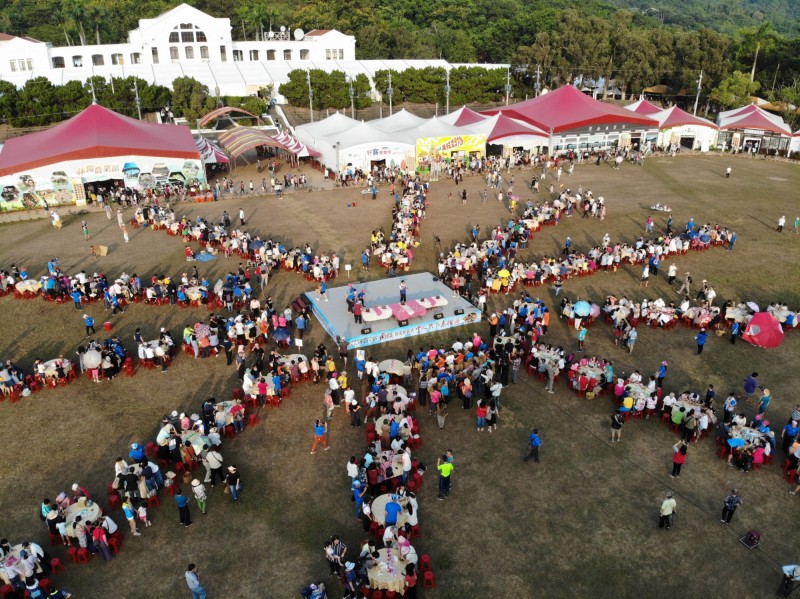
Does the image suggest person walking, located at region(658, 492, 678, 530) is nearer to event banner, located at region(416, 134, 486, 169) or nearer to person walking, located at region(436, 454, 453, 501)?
person walking, located at region(436, 454, 453, 501)

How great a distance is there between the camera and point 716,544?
435 inches

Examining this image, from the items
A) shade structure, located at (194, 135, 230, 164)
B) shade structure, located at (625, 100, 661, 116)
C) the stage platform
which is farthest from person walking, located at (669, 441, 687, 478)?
shade structure, located at (625, 100, 661, 116)

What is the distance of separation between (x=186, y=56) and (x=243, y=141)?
32871 mm

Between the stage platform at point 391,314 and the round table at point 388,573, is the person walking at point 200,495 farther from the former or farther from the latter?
the stage platform at point 391,314

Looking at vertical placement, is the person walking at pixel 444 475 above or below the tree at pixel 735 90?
below

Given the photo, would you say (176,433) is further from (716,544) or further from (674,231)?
(674,231)

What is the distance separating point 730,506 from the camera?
36.8 feet

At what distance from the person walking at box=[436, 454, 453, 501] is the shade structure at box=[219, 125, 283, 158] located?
29360 mm

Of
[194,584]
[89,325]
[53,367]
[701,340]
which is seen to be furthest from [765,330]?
[89,325]

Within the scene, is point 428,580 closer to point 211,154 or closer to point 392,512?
point 392,512

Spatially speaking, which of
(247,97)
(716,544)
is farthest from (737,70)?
(716,544)

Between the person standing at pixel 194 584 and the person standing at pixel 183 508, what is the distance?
162cm

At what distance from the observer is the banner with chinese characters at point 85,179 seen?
3081 centimetres

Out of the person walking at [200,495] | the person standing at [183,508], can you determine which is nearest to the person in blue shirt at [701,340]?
the person walking at [200,495]
